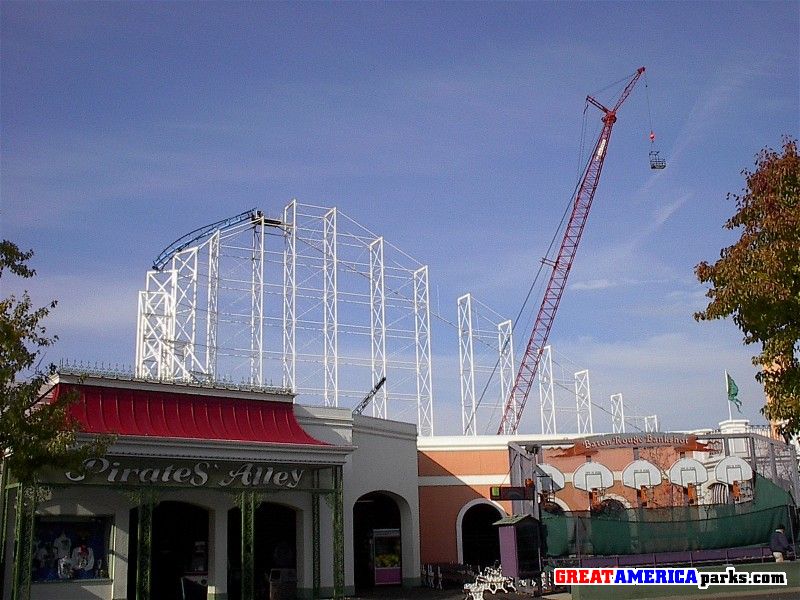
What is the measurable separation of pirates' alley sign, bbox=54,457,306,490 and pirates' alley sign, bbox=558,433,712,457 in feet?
31.9

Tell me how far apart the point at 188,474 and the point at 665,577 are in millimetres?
12926

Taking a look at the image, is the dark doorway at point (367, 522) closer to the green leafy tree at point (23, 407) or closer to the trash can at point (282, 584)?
the trash can at point (282, 584)

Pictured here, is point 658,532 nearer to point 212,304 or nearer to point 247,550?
point 247,550

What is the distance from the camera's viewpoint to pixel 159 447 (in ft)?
71.0

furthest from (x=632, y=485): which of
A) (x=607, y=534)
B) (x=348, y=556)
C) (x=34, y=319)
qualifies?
(x=34, y=319)

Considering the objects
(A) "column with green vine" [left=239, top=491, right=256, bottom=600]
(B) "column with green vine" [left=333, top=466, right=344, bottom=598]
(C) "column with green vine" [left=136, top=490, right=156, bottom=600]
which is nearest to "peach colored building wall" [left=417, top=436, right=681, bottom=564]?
(B) "column with green vine" [left=333, top=466, right=344, bottom=598]

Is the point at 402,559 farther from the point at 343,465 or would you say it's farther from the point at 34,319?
the point at 34,319

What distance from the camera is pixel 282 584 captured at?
25.0 meters

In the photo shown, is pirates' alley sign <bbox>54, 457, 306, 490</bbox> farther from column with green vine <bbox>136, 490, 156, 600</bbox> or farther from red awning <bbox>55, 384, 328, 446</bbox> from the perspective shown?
red awning <bbox>55, 384, 328, 446</bbox>

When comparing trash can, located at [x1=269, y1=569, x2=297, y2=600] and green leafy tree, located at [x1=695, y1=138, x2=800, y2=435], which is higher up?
green leafy tree, located at [x1=695, y1=138, x2=800, y2=435]

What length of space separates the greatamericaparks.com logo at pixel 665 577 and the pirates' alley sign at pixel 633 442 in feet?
18.0

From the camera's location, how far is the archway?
3425cm

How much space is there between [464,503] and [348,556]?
25.0ft

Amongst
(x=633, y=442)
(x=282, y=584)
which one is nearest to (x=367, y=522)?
(x=282, y=584)
